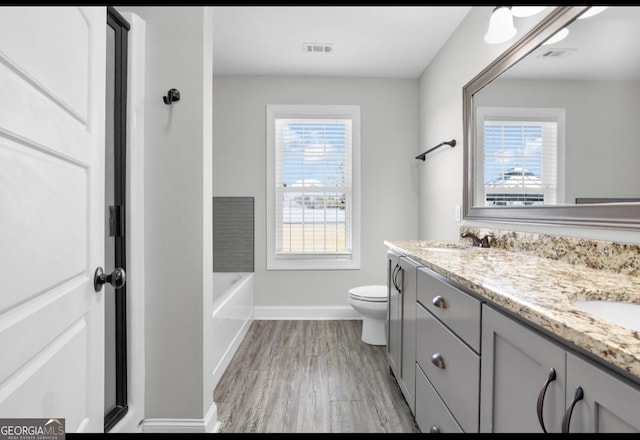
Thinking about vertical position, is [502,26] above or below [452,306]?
above

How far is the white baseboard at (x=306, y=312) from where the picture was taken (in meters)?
3.21

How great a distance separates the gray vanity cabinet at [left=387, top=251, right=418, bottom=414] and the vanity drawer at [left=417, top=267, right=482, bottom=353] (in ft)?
0.50

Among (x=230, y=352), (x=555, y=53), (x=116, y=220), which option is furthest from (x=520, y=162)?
(x=230, y=352)

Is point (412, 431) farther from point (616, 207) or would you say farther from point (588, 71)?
point (588, 71)

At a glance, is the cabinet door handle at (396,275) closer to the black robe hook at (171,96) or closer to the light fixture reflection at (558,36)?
the light fixture reflection at (558,36)

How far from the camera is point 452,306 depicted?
1077mm

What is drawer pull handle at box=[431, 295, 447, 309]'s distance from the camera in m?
1.14

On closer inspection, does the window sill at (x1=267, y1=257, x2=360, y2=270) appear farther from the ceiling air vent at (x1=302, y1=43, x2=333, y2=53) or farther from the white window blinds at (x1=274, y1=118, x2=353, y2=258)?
the ceiling air vent at (x1=302, y1=43, x2=333, y2=53)

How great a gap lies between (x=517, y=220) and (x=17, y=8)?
1987mm

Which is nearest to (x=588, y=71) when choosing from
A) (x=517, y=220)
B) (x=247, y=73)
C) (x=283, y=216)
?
(x=517, y=220)

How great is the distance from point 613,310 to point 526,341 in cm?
31

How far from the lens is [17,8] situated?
633 millimetres

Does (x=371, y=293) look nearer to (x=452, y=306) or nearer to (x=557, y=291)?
(x=452, y=306)

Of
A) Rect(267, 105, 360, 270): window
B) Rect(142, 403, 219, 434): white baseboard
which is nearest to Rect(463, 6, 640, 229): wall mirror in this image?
Rect(267, 105, 360, 270): window
